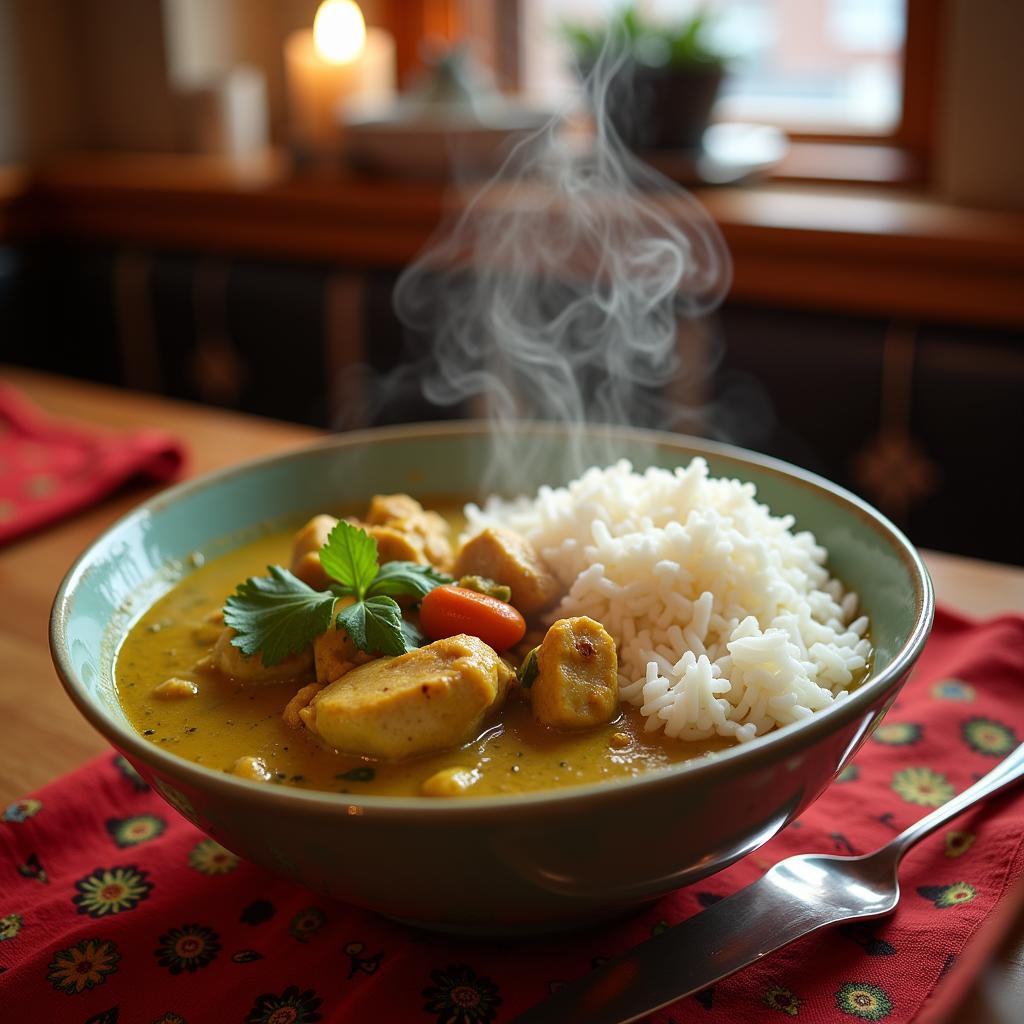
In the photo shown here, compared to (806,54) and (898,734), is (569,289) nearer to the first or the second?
(806,54)

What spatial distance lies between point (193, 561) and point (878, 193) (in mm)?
1981

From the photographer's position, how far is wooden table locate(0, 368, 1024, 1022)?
1.13m

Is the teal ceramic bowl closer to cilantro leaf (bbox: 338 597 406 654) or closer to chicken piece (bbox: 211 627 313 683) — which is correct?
chicken piece (bbox: 211 627 313 683)

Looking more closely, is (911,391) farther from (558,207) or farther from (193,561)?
(193,561)

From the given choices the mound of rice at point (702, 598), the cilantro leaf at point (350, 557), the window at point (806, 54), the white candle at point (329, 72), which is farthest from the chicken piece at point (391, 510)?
the white candle at point (329, 72)

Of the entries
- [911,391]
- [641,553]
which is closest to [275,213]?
[911,391]

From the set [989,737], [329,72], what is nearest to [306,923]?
[989,737]

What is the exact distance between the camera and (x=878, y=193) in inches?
106

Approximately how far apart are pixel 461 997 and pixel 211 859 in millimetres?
271

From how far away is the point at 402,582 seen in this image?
1039 mm

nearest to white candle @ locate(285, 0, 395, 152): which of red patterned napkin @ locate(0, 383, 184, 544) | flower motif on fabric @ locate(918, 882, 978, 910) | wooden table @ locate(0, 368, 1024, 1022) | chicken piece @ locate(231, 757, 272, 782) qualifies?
wooden table @ locate(0, 368, 1024, 1022)

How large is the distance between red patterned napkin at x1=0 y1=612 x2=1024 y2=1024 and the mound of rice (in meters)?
0.14

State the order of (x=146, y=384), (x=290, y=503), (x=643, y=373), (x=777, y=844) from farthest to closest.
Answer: (x=146, y=384) < (x=643, y=373) < (x=290, y=503) < (x=777, y=844)

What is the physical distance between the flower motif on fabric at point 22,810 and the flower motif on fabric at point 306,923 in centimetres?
27
